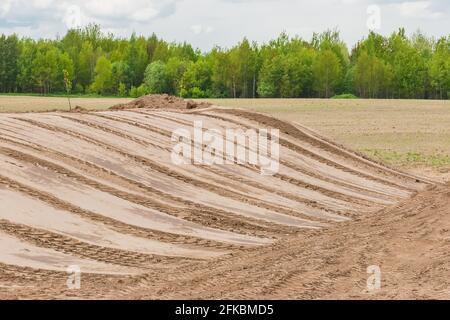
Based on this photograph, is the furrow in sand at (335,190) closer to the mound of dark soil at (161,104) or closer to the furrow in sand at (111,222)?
the furrow in sand at (111,222)

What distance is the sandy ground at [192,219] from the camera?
32.1 ft

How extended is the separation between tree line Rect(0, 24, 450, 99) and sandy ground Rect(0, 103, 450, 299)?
69344 millimetres

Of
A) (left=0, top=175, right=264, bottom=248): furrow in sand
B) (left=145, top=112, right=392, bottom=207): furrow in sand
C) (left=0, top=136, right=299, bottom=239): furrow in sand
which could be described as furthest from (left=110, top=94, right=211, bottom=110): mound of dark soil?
(left=0, top=175, right=264, bottom=248): furrow in sand

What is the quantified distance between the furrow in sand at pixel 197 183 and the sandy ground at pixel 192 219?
5 cm

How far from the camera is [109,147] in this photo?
19.3 metres

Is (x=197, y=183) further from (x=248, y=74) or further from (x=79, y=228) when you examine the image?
(x=248, y=74)

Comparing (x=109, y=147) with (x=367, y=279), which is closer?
(x=367, y=279)

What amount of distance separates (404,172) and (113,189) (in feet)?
35.5

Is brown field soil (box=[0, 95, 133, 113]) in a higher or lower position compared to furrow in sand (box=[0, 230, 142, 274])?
higher

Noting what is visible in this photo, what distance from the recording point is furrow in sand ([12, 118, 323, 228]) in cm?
1651

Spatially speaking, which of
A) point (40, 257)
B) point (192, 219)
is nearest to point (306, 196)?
point (192, 219)

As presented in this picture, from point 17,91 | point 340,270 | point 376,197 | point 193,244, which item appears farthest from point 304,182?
point 17,91

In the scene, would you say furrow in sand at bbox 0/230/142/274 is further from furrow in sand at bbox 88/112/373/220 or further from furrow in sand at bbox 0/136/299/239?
furrow in sand at bbox 88/112/373/220
